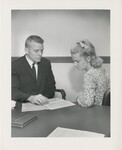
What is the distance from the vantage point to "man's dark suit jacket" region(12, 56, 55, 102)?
1.44 meters

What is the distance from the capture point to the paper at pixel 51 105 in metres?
1.45

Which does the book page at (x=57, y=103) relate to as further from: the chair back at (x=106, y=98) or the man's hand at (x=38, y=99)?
the chair back at (x=106, y=98)

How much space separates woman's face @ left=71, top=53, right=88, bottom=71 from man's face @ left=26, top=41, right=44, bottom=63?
17cm

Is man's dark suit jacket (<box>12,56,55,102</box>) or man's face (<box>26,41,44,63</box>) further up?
man's face (<box>26,41,44,63</box>)

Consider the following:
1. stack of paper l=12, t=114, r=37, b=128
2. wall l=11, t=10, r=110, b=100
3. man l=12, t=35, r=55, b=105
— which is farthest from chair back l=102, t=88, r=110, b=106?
stack of paper l=12, t=114, r=37, b=128

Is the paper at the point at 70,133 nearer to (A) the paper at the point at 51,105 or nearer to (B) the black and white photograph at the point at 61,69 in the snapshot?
(B) the black and white photograph at the point at 61,69

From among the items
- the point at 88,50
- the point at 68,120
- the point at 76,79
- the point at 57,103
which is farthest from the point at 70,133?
the point at 88,50

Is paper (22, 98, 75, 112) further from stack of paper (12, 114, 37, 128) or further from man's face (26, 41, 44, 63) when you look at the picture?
man's face (26, 41, 44, 63)

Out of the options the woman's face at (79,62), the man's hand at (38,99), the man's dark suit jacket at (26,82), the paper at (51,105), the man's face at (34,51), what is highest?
the man's face at (34,51)

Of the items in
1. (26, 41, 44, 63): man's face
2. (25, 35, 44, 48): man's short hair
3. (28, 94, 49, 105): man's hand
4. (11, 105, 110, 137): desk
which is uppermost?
(25, 35, 44, 48): man's short hair

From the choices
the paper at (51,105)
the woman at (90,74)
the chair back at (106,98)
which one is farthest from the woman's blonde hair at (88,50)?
the paper at (51,105)

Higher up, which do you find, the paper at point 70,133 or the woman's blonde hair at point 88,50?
the woman's blonde hair at point 88,50

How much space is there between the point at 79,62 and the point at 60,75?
4.9 inches
